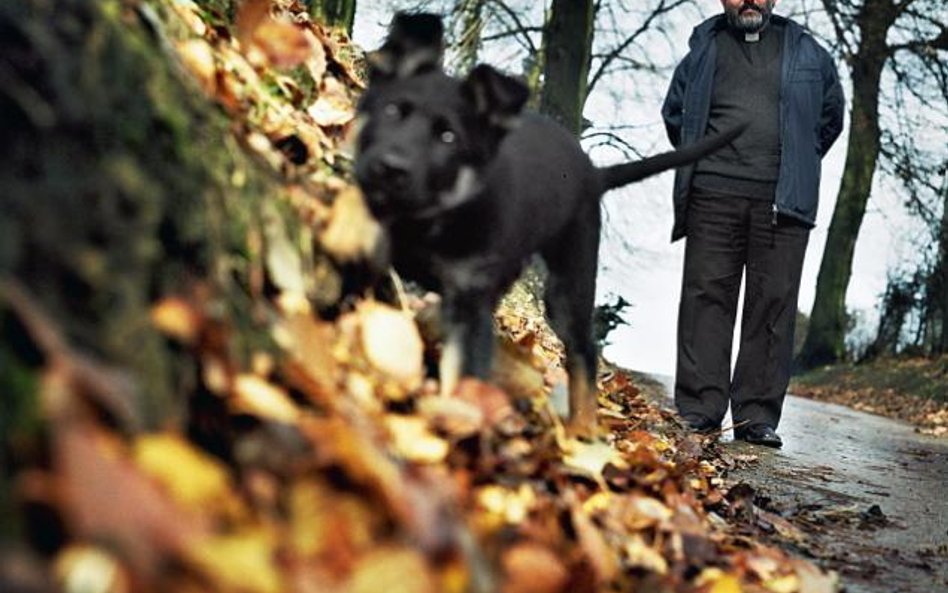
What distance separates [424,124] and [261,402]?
816 mm

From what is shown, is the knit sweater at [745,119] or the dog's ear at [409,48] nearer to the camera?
the dog's ear at [409,48]

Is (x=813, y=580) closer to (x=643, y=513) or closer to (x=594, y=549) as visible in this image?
(x=643, y=513)

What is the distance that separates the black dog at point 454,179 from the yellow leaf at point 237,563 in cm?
106

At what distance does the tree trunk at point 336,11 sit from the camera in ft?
24.6

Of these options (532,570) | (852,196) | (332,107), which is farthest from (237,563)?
(852,196)

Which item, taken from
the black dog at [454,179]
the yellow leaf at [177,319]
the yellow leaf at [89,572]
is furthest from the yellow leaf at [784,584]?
the yellow leaf at [89,572]

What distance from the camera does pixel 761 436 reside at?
7238 millimetres

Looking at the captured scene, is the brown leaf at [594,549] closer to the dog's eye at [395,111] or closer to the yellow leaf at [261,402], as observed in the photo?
the yellow leaf at [261,402]

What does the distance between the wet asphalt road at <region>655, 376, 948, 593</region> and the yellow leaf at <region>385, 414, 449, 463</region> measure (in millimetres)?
1751

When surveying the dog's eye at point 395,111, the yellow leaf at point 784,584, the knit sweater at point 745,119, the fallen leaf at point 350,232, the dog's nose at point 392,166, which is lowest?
the yellow leaf at point 784,584

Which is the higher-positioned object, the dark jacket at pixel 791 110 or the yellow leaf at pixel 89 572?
the dark jacket at pixel 791 110

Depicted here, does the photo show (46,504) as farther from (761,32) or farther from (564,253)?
(761,32)

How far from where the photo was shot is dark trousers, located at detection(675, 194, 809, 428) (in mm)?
7078

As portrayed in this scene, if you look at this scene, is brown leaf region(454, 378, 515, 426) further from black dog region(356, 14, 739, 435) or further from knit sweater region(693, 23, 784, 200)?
knit sweater region(693, 23, 784, 200)
